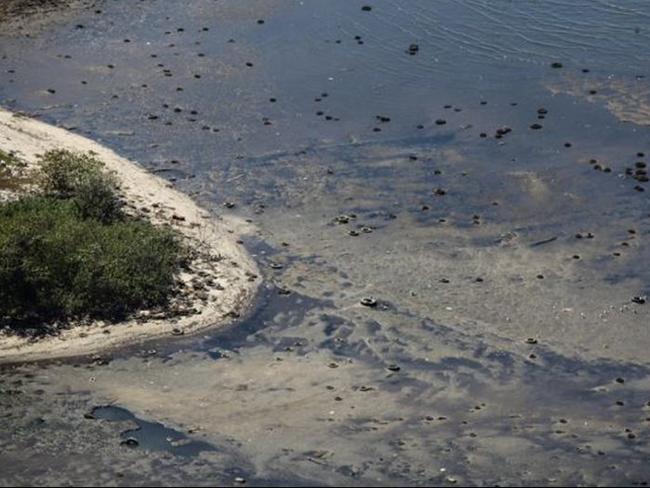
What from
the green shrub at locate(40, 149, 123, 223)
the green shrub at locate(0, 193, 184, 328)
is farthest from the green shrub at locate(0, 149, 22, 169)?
the green shrub at locate(0, 193, 184, 328)

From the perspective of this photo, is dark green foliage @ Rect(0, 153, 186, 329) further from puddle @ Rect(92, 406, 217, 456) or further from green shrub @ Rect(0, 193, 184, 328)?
puddle @ Rect(92, 406, 217, 456)

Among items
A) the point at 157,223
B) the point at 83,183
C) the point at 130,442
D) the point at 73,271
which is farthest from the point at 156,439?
the point at 83,183

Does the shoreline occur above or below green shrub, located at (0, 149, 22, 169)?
below

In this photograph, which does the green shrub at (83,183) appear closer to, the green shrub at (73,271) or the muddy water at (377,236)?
the green shrub at (73,271)

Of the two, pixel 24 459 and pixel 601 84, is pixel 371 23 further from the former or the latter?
pixel 24 459

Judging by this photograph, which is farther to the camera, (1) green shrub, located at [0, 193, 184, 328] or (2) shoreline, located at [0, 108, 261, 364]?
(1) green shrub, located at [0, 193, 184, 328]

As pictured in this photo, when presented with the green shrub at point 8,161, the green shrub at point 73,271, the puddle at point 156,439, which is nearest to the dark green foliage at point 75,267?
the green shrub at point 73,271
